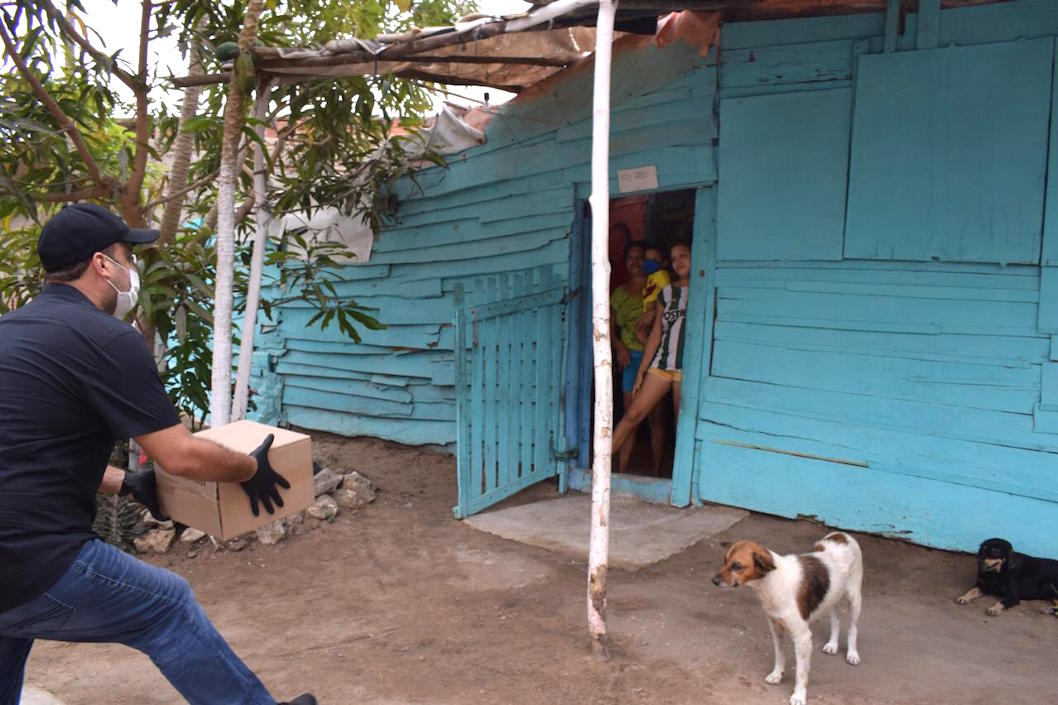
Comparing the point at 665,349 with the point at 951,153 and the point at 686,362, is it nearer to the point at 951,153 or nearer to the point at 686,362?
the point at 686,362

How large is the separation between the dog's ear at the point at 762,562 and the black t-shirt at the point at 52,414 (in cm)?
223

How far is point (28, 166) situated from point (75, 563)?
13.7ft

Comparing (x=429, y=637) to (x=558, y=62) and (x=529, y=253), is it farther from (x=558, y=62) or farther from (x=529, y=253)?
(x=558, y=62)

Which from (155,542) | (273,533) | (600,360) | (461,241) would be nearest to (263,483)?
(600,360)

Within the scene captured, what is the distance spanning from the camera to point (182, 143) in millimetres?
6547

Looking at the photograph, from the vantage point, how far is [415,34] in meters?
5.12

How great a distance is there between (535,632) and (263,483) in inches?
75.6

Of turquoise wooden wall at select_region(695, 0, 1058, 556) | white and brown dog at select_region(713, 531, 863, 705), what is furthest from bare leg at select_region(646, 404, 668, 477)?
white and brown dog at select_region(713, 531, 863, 705)

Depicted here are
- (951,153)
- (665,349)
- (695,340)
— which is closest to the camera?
(951,153)

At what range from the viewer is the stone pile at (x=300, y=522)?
574cm

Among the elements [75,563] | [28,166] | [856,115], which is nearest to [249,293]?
[28,166]

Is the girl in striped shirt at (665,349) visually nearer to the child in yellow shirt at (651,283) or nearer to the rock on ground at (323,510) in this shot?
the child in yellow shirt at (651,283)

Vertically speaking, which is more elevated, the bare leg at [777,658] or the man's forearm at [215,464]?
the man's forearm at [215,464]

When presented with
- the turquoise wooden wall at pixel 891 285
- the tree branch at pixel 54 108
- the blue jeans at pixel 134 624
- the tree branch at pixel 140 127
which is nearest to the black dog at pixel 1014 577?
the turquoise wooden wall at pixel 891 285
